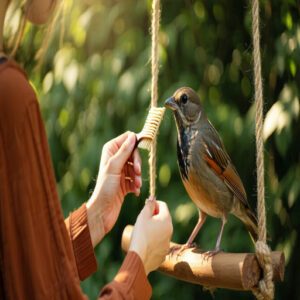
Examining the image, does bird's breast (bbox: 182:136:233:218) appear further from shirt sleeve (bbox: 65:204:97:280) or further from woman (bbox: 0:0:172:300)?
woman (bbox: 0:0:172:300)

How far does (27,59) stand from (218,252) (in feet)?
4.49

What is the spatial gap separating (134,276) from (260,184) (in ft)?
1.18

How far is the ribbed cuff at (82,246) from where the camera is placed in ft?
5.13

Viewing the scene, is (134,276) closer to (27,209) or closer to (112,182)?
(27,209)

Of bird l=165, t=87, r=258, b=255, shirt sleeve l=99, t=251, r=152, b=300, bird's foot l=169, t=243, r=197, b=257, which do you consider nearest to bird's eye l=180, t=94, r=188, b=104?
bird l=165, t=87, r=258, b=255

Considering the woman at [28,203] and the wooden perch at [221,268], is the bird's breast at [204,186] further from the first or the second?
the woman at [28,203]

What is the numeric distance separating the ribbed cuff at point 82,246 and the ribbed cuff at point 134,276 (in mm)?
291

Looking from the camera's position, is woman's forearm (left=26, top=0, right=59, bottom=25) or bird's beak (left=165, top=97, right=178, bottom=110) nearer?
woman's forearm (left=26, top=0, right=59, bottom=25)

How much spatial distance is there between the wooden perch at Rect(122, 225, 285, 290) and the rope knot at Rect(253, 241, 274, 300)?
0.04ft

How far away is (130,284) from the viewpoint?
1.24 metres

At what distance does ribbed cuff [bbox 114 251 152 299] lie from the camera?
1242 millimetres

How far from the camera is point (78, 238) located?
62.4 inches

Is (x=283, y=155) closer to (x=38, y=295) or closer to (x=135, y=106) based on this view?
(x=135, y=106)

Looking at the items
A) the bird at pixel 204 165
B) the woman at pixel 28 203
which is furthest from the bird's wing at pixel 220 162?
the woman at pixel 28 203
